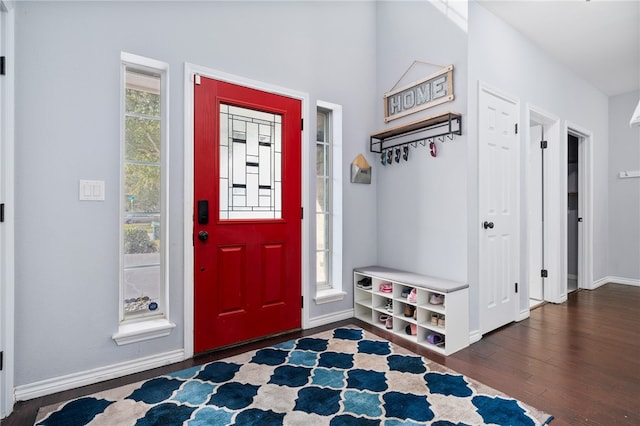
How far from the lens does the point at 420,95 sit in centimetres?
296

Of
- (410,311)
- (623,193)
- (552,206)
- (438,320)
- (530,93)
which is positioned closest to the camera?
(438,320)

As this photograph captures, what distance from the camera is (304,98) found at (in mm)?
2936

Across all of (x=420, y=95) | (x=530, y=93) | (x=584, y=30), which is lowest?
(x=420, y=95)

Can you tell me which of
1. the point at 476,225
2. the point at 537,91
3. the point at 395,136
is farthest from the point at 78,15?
the point at 537,91

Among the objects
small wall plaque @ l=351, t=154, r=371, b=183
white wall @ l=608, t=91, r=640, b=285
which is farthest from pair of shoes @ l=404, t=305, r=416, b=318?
white wall @ l=608, t=91, r=640, b=285

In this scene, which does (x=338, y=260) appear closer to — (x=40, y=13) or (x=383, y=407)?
(x=383, y=407)

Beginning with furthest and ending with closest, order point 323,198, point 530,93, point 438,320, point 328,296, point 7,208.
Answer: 1. point 530,93
2. point 323,198
3. point 328,296
4. point 438,320
5. point 7,208

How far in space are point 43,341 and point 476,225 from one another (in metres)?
3.03

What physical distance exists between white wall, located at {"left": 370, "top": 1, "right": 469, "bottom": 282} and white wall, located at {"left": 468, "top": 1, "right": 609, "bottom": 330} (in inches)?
3.3

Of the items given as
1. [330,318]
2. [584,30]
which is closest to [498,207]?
[330,318]

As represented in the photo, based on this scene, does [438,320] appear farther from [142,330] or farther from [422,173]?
[142,330]

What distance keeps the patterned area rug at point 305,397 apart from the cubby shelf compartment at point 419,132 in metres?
1.78

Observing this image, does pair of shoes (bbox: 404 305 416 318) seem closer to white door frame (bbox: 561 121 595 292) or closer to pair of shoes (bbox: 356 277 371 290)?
pair of shoes (bbox: 356 277 371 290)

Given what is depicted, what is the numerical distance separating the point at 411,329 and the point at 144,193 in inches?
91.9
